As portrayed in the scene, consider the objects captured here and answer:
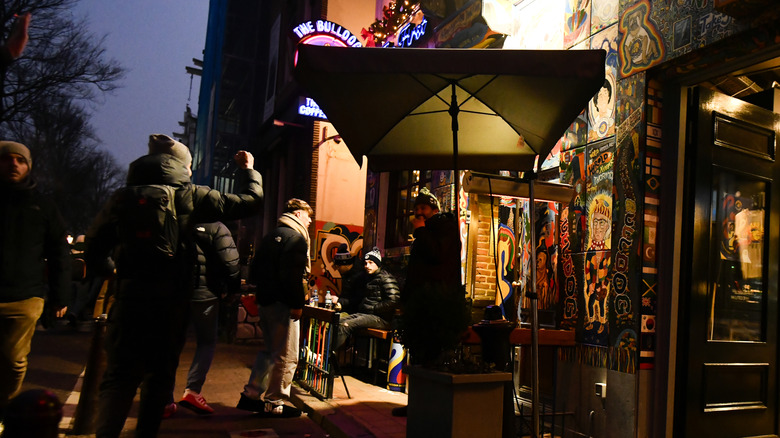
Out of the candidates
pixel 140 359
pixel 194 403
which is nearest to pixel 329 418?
pixel 194 403

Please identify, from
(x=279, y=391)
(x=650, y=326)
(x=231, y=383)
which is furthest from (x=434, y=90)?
(x=231, y=383)

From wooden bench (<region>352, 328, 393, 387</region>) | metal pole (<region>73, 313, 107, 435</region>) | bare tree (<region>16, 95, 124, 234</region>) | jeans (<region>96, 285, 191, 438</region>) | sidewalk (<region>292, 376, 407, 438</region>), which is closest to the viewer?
jeans (<region>96, 285, 191, 438</region>)

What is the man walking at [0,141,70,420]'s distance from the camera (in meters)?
4.17

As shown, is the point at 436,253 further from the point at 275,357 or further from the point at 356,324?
the point at 356,324

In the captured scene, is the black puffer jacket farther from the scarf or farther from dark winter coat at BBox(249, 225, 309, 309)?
dark winter coat at BBox(249, 225, 309, 309)

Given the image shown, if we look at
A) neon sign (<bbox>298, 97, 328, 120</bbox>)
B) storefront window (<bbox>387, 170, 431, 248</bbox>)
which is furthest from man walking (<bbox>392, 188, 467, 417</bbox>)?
neon sign (<bbox>298, 97, 328, 120</bbox>)

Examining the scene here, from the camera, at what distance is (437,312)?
4.07 m

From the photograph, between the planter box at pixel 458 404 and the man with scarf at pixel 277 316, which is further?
the man with scarf at pixel 277 316

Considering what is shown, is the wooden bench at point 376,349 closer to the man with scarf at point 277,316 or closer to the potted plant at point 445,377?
the man with scarf at point 277,316

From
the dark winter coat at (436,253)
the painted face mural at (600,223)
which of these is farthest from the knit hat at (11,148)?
the painted face mural at (600,223)

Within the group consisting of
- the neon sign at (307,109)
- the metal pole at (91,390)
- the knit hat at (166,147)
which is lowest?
the metal pole at (91,390)

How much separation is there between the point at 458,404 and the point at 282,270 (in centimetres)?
286

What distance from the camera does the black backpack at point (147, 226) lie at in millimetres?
3746

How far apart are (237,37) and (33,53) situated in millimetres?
12667
